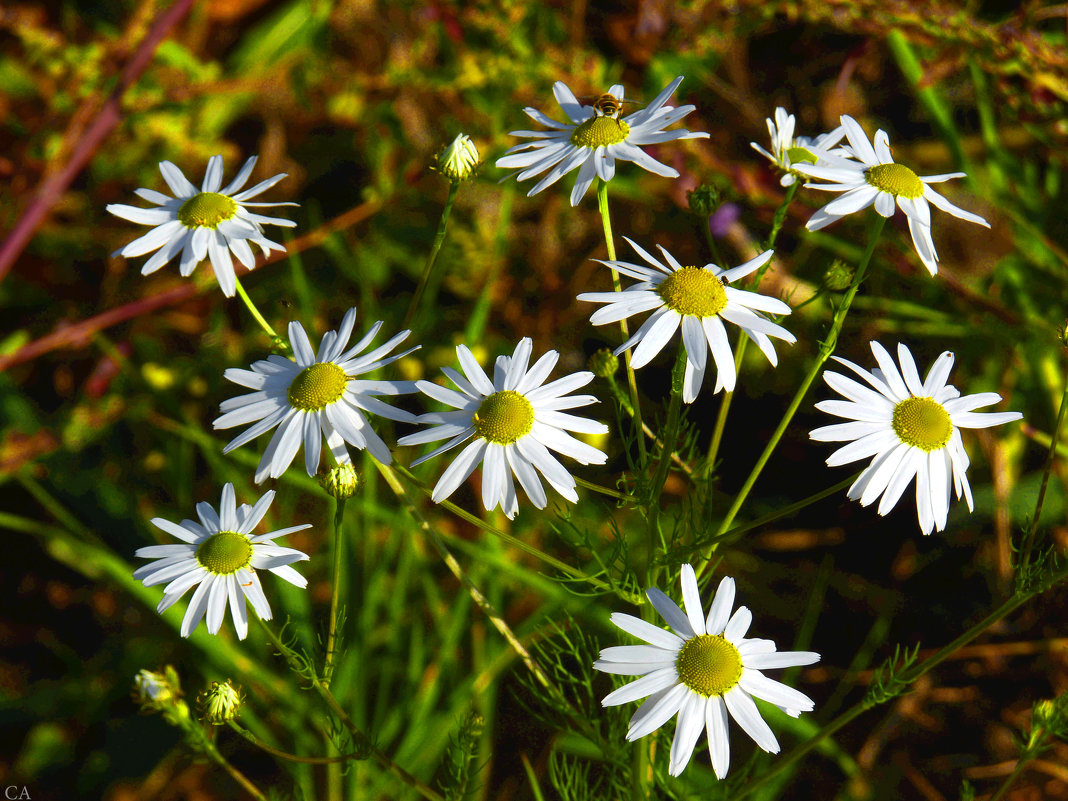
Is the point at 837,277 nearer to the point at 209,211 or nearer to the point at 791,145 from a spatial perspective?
the point at 791,145

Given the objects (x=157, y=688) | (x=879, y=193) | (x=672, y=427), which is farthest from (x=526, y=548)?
(x=879, y=193)

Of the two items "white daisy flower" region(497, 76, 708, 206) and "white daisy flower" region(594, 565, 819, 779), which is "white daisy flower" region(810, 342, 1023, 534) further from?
"white daisy flower" region(497, 76, 708, 206)

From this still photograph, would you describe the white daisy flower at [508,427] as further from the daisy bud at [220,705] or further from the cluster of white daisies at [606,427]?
the daisy bud at [220,705]

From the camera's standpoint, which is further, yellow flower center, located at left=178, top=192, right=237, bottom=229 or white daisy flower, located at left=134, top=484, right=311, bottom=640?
yellow flower center, located at left=178, top=192, right=237, bottom=229

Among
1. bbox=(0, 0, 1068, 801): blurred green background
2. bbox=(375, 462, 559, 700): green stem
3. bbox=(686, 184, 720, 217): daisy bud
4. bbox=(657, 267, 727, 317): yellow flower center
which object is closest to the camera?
bbox=(657, 267, 727, 317): yellow flower center

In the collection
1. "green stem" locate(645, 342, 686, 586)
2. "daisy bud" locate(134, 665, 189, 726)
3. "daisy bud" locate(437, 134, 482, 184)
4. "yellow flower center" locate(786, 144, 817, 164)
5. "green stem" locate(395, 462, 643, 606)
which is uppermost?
"yellow flower center" locate(786, 144, 817, 164)

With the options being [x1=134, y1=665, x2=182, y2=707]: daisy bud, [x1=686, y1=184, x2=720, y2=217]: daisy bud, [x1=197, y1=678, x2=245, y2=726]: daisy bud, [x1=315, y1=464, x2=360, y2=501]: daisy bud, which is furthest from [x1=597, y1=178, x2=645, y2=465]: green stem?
[x1=134, y1=665, x2=182, y2=707]: daisy bud

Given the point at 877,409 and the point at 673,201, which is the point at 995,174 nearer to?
the point at 673,201

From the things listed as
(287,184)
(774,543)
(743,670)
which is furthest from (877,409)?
(287,184)

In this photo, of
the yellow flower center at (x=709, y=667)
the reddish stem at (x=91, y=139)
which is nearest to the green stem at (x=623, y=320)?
the yellow flower center at (x=709, y=667)
